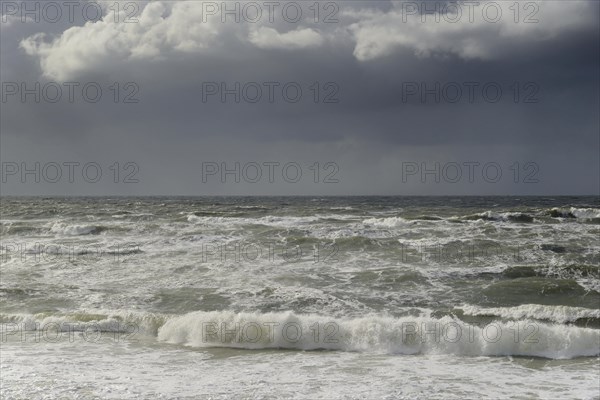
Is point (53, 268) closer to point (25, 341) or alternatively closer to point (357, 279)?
point (25, 341)

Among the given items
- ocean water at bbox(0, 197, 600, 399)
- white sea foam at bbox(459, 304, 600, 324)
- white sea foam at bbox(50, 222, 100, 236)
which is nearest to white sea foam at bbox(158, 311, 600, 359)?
ocean water at bbox(0, 197, 600, 399)

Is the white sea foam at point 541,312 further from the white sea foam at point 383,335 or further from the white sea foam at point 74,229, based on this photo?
the white sea foam at point 74,229

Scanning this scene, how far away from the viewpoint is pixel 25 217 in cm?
4853

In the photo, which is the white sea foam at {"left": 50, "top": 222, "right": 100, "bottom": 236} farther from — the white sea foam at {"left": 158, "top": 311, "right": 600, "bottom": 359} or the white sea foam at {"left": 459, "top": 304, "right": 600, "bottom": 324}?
the white sea foam at {"left": 459, "top": 304, "right": 600, "bottom": 324}

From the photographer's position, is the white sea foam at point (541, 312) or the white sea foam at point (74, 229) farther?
the white sea foam at point (74, 229)

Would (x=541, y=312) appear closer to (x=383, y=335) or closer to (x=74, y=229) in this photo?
(x=383, y=335)

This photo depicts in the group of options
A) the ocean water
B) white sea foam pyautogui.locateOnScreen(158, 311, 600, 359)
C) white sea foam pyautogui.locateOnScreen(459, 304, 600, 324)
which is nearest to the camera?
the ocean water

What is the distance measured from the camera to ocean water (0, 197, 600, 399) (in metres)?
8.52

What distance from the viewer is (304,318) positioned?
1223 centimetres

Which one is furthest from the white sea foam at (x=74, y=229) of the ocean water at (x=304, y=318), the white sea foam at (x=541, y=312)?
the white sea foam at (x=541, y=312)

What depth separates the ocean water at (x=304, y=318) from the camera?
28.0ft

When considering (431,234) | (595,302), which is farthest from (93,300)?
(431,234)

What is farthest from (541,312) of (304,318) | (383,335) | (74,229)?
Result: (74,229)

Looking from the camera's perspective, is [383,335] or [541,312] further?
[541,312]
